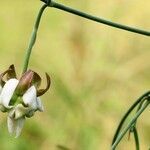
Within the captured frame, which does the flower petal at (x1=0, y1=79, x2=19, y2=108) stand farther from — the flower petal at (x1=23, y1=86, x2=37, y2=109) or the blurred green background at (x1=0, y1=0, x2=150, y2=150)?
the blurred green background at (x1=0, y1=0, x2=150, y2=150)

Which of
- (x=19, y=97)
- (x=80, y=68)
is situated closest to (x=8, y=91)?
(x=19, y=97)

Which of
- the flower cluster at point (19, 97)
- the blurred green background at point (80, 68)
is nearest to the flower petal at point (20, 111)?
the flower cluster at point (19, 97)

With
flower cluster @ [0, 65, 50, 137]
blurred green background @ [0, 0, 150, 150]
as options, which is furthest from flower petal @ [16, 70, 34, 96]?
blurred green background @ [0, 0, 150, 150]

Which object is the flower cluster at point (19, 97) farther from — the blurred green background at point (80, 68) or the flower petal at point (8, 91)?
the blurred green background at point (80, 68)

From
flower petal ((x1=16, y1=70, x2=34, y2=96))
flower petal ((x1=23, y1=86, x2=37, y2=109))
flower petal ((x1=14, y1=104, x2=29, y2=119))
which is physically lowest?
flower petal ((x1=14, y1=104, x2=29, y2=119))

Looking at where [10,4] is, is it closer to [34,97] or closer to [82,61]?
[82,61]
